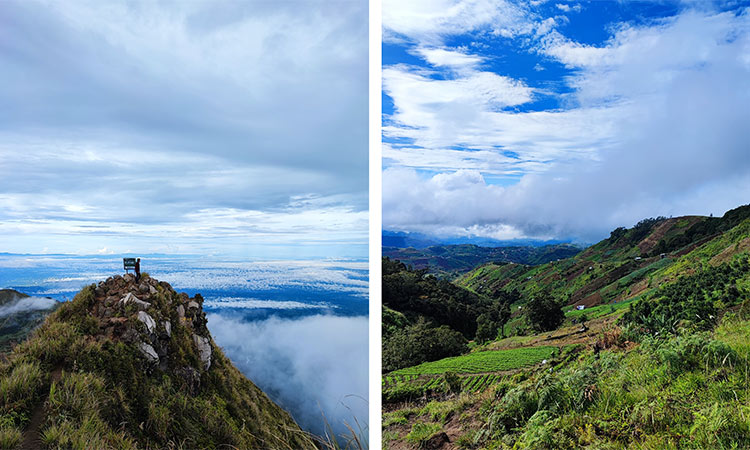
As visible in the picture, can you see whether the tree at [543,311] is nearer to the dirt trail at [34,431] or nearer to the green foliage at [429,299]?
the green foliage at [429,299]

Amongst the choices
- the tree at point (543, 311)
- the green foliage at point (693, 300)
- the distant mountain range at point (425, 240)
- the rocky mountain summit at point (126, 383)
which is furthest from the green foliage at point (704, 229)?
the rocky mountain summit at point (126, 383)

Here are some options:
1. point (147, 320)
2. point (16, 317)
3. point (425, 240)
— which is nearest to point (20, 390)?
point (147, 320)

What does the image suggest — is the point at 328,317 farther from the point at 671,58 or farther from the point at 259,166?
the point at 671,58

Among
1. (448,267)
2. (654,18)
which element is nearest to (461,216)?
(448,267)

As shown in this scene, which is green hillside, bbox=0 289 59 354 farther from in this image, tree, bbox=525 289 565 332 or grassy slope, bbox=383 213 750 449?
tree, bbox=525 289 565 332

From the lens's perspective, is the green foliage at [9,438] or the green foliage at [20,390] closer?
the green foliage at [9,438]

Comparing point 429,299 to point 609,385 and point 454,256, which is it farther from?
point 609,385

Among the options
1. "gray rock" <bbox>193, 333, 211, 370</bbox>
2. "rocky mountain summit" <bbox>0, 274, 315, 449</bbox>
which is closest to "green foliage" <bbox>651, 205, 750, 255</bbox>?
"rocky mountain summit" <bbox>0, 274, 315, 449</bbox>
